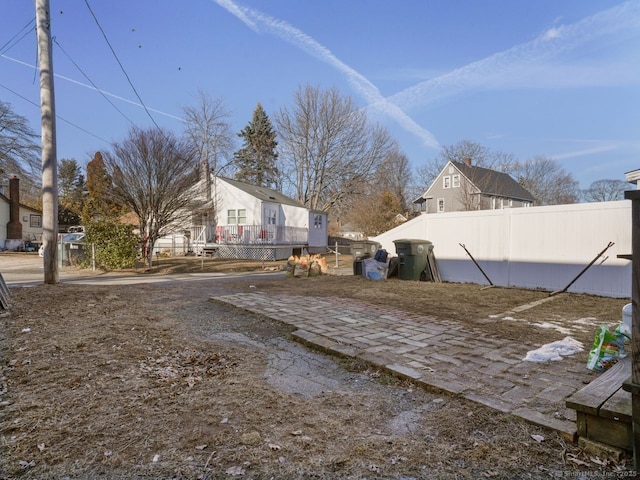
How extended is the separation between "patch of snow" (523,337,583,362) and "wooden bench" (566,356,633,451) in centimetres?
129

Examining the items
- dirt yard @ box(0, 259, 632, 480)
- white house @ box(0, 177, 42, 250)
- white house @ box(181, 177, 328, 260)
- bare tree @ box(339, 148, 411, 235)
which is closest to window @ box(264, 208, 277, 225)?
white house @ box(181, 177, 328, 260)

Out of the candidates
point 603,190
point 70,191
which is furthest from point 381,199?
point 70,191

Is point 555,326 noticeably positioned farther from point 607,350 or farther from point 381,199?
point 381,199

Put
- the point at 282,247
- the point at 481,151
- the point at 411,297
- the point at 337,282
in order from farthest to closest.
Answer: the point at 481,151 → the point at 282,247 → the point at 337,282 → the point at 411,297

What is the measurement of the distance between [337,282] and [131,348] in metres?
6.25

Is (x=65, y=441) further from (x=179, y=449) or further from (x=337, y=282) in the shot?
(x=337, y=282)

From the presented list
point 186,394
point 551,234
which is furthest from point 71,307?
point 551,234

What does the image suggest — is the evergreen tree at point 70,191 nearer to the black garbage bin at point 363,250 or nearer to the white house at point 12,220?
the white house at point 12,220

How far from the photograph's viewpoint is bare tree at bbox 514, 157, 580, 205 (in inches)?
1649

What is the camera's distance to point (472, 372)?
10.2 ft

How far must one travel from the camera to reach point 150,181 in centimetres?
1514

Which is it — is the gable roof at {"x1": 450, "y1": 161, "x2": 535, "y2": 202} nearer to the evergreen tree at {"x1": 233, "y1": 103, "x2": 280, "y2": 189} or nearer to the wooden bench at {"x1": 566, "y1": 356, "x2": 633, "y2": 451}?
the evergreen tree at {"x1": 233, "y1": 103, "x2": 280, "y2": 189}

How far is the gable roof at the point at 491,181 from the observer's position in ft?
103

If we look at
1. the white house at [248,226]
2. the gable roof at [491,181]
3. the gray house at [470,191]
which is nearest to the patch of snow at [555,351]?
the white house at [248,226]
